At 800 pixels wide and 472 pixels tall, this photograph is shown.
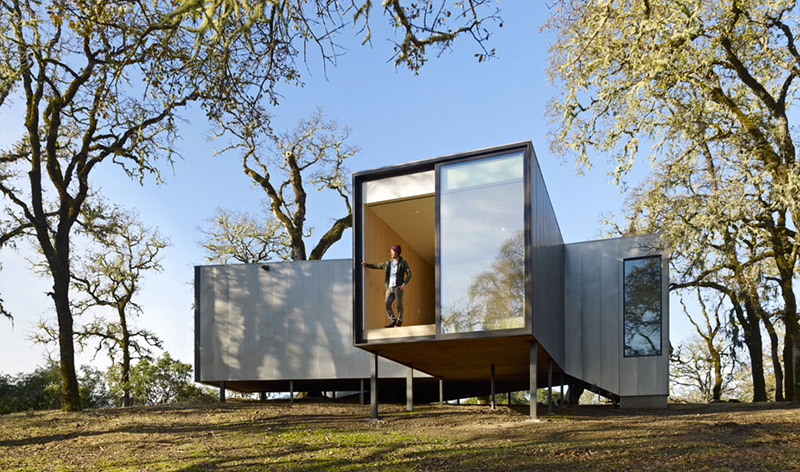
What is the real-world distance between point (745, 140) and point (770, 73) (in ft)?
7.11

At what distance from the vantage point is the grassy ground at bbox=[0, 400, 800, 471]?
24.2 ft

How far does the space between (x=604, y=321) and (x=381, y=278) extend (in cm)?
668

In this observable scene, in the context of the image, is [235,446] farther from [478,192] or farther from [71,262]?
[71,262]

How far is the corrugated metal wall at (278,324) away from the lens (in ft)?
51.8

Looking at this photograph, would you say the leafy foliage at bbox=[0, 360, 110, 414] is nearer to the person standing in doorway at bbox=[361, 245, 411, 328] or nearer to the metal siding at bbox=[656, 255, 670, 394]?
the person standing in doorway at bbox=[361, 245, 411, 328]

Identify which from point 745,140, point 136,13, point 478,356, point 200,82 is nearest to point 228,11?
point 200,82

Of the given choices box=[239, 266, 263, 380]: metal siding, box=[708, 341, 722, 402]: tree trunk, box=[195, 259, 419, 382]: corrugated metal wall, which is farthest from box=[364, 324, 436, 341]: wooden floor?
box=[708, 341, 722, 402]: tree trunk

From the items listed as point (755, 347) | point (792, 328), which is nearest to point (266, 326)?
point (792, 328)

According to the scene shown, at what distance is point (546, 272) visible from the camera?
12.5m

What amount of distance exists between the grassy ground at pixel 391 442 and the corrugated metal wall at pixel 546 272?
1.87 metres

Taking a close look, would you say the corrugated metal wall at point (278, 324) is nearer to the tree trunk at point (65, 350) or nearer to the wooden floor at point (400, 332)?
the tree trunk at point (65, 350)

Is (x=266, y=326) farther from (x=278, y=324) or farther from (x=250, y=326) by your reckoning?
(x=250, y=326)

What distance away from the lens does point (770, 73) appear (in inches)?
570

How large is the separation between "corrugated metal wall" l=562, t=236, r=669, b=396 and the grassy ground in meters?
3.89
